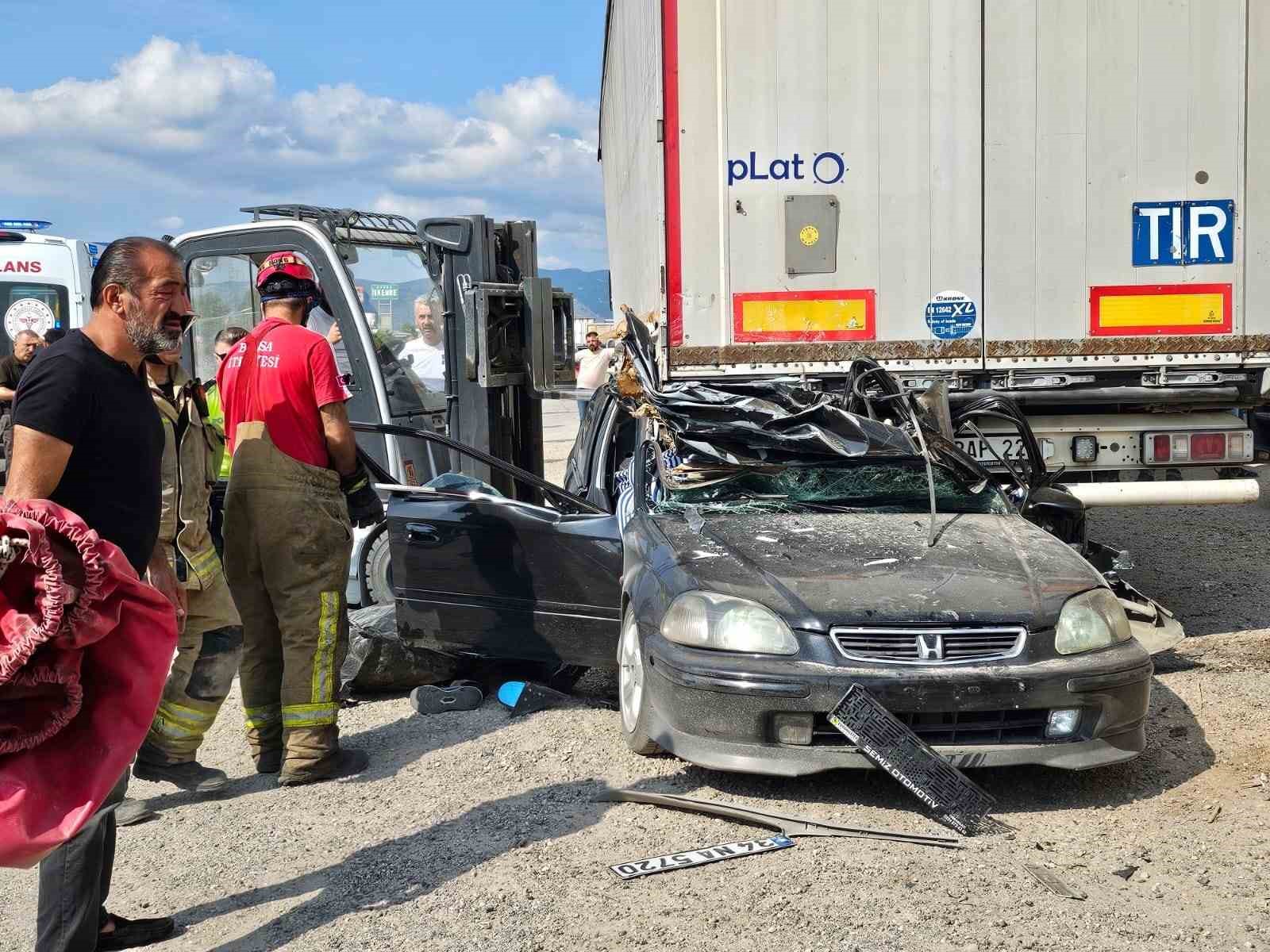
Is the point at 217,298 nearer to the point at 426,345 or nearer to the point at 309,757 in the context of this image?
the point at 426,345


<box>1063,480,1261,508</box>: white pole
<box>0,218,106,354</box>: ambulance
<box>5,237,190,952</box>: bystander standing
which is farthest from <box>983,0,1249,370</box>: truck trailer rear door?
<box>0,218,106,354</box>: ambulance

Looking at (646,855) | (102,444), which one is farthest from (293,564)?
(646,855)

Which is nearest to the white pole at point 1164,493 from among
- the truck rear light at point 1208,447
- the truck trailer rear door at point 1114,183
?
the truck rear light at point 1208,447

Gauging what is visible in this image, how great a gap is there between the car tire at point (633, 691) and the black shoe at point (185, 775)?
5.12 feet

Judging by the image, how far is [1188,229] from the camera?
20.6 feet

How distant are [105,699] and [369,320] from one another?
200 inches

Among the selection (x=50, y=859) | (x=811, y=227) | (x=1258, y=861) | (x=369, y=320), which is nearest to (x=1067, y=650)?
(x=1258, y=861)

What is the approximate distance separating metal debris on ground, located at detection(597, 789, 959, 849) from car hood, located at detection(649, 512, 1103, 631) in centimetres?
65

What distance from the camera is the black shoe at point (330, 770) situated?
484 centimetres

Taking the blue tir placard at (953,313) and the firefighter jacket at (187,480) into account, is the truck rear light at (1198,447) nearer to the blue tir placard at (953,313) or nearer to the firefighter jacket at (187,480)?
the blue tir placard at (953,313)

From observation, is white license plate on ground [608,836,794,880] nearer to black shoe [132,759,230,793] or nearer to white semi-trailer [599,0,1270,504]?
black shoe [132,759,230,793]

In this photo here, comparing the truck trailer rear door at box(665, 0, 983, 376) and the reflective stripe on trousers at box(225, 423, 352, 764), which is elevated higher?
the truck trailer rear door at box(665, 0, 983, 376)

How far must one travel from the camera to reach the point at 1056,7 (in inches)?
243

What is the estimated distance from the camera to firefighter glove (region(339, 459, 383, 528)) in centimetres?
500
